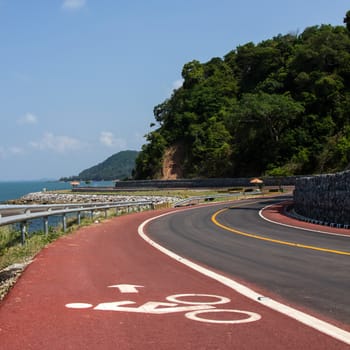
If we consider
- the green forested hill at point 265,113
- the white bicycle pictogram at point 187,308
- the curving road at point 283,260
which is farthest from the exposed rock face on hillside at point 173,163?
the white bicycle pictogram at point 187,308

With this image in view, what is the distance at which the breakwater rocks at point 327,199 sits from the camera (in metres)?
23.2

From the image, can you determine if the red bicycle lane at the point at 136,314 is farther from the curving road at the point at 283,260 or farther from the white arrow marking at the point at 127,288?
the curving road at the point at 283,260

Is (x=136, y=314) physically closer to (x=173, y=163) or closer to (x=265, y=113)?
(x=265, y=113)

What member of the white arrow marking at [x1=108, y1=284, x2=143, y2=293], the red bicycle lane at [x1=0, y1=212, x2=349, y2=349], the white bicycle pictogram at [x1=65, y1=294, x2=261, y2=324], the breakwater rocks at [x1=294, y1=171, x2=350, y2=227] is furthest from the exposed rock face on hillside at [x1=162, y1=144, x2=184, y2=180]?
the white bicycle pictogram at [x1=65, y1=294, x2=261, y2=324]

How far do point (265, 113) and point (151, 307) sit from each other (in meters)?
82.3

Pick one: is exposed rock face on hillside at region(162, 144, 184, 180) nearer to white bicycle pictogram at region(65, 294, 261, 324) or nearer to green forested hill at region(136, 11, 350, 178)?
green forested hill at region(136, 11, 350, 178)

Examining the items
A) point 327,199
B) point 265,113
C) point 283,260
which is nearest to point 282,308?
point 283,260

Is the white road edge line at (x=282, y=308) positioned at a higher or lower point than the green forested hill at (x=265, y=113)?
lower

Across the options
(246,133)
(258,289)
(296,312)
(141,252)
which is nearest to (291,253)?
(141,252)

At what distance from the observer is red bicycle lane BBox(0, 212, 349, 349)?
5.39m

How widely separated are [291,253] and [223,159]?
85.3m

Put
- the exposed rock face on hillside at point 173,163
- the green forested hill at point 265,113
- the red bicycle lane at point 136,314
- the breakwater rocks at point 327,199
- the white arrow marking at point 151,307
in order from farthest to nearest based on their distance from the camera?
the exposed rock face on hillside at point 173,163 < the green forested hill at point 265,113 < the breakwater rocks at point 327,199 < the white arrow marking at point 151,307 < the red bicycle lane at point 136,314

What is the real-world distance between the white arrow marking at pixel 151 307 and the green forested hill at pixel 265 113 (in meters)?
70.0

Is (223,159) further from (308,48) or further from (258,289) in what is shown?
(258,289)
